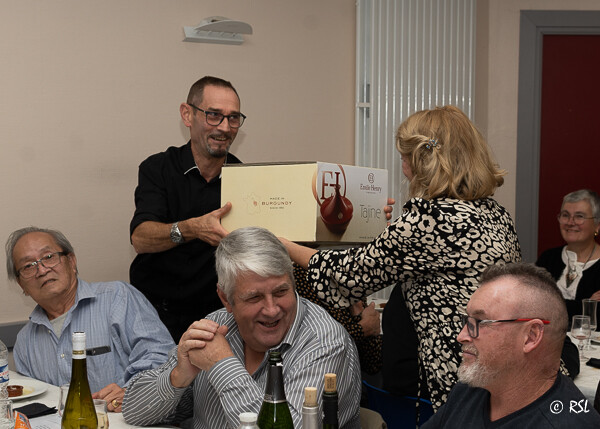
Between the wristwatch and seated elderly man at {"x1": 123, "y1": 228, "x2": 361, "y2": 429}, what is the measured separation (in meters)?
0.79

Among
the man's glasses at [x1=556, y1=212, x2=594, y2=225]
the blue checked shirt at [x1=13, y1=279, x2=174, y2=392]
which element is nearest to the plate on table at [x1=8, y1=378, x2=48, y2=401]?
the blue checked shirt at [x1=13, y1=279, x2=174, y2=392]

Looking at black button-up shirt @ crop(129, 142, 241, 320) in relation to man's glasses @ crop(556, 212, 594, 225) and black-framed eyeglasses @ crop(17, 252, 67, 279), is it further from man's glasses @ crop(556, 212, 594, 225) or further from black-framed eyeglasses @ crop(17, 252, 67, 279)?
man's glasses @ crop(556, 212, 594, 225)

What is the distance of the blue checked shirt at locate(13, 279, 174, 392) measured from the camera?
2.79 meters

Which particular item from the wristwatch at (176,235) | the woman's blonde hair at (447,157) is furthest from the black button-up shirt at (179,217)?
the woman's blonde hair at (447,157)

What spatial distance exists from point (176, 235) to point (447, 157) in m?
1.19

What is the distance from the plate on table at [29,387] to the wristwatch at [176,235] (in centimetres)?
74

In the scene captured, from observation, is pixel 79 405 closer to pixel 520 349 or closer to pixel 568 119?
pixel 520 349

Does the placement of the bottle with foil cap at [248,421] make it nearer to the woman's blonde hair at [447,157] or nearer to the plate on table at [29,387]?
the woman's blonde hair at [447,157]

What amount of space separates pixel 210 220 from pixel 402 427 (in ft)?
3.29

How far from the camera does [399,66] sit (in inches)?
197

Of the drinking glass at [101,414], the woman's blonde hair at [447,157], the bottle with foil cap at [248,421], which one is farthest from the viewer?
the woman's blonde hair at [447,157]

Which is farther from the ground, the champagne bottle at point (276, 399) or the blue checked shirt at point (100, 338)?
the champagne bottle at point (276, 399)

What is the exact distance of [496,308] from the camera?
5.54 feet

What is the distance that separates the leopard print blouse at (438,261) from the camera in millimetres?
2148
